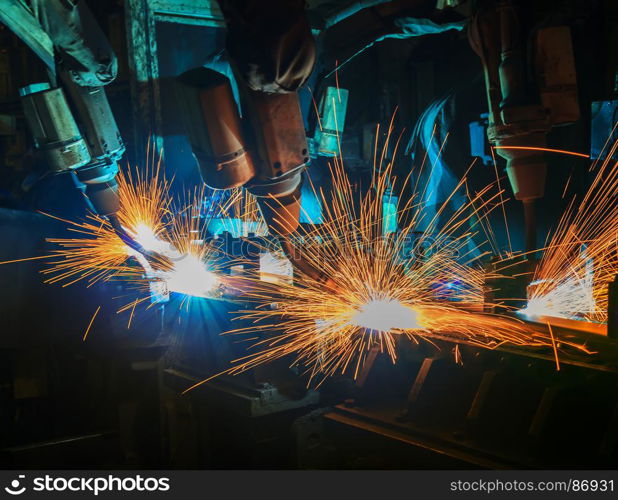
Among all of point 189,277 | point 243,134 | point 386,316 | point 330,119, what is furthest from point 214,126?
point 330,119

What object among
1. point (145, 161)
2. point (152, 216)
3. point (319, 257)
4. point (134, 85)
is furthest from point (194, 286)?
point (134, 85)

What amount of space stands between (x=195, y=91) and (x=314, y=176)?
2336 mm

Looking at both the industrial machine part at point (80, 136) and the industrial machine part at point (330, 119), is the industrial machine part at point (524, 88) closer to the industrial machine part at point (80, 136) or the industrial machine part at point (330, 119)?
the industrial machine part at point (330, 119)

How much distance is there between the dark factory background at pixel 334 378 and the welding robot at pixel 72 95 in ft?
2.80

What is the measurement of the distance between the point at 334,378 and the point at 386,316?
415mm

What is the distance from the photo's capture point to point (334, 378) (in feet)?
9.14

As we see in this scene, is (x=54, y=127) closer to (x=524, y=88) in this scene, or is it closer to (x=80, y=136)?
(x=80, y=136)

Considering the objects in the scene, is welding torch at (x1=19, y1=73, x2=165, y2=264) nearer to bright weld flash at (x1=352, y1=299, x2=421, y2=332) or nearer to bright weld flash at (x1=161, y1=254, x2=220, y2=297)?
bright weld flash at (x1=161, y1=254, x2=220, y2=297)

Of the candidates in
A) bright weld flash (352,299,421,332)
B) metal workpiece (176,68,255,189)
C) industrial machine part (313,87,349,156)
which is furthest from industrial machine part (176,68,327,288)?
industrial machine part (313,87,349,156)

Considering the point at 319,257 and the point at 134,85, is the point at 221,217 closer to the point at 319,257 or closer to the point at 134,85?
the point at 134,85

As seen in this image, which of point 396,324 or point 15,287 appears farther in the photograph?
point 15,287

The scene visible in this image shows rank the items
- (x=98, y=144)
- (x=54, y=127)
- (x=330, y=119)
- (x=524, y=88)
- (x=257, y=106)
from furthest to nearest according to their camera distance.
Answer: (x=330, y=119)
(x=98, y=144)
(x=54, y=127)
(x=524, y=88)
(x=257, y=106)
